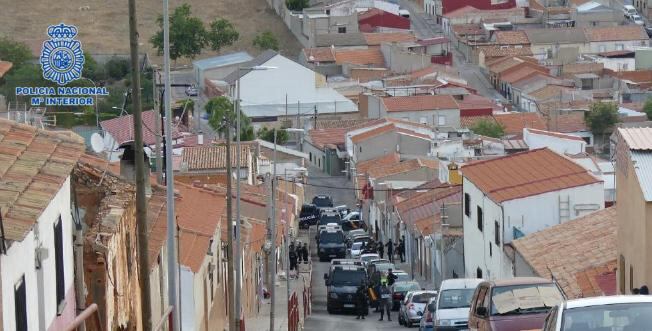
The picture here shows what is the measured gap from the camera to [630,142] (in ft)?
105

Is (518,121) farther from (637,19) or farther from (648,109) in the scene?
(637,19)

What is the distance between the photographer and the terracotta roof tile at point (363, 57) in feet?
440

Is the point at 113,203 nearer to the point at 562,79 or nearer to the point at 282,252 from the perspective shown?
the point at 282,252

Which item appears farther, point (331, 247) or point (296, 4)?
point (296, 4)

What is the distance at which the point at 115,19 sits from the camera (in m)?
151

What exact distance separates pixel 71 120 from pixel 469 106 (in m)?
56.3

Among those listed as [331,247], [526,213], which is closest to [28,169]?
[526,213]

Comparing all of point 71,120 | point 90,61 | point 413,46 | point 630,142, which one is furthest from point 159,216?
point 413,46

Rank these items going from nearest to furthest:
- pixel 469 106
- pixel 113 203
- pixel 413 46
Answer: pixel 113 203 → pixel 469 106 → pixel 413 46

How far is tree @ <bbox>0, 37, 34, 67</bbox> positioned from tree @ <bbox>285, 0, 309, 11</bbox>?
98.2 ft

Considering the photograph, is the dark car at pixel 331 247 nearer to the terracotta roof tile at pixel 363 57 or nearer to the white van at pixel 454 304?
the white van at pixel 454 304

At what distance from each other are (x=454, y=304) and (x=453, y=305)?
0.05m

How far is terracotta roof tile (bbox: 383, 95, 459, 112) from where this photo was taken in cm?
10869

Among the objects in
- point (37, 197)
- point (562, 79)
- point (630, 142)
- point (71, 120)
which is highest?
point (37, 197)
